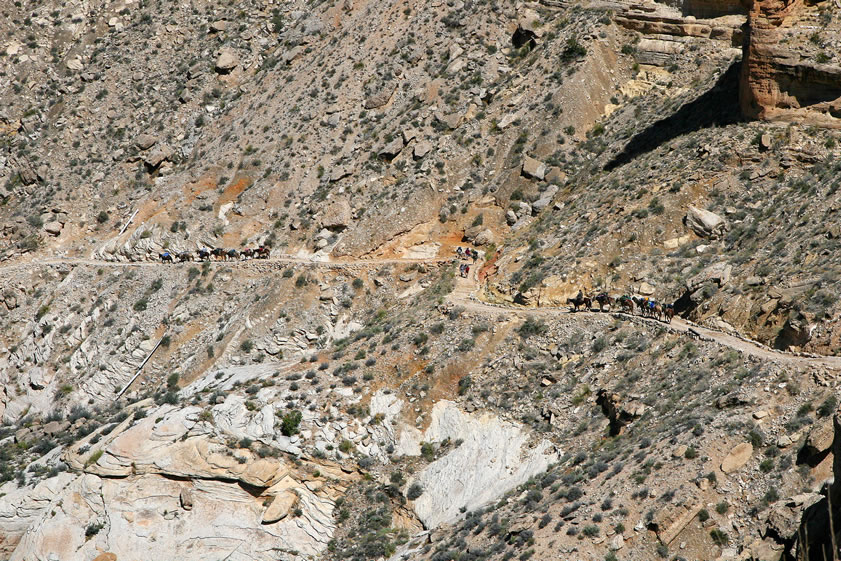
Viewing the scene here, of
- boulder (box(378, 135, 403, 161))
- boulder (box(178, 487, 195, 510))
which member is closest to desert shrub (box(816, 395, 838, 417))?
boulder (box(178, 487, 195, 510))

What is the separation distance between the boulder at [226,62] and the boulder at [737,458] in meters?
51.4

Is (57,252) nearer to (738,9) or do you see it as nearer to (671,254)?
(671,254)

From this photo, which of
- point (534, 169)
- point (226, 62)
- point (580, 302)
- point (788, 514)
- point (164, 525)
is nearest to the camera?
point (788, 514)

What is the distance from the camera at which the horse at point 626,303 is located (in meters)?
39.4

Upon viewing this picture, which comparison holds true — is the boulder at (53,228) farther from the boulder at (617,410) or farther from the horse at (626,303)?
the boulder at (617,410)

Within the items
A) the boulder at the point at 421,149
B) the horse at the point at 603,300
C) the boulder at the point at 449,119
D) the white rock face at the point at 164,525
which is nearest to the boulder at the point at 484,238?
the boulder at the point at 421,149

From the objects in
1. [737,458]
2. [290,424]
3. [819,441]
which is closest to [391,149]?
[290,424]

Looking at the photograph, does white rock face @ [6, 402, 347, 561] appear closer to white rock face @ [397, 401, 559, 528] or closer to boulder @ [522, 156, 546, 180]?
white rock face @ [397, 401, 559, 528]

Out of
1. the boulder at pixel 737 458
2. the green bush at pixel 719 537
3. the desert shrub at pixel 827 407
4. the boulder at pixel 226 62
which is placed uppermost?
the boulder at pixel 226 62

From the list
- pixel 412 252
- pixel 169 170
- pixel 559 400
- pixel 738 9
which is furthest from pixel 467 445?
pixel 169 170

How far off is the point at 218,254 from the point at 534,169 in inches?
760

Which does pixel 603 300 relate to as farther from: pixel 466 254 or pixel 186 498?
pixel 186 498

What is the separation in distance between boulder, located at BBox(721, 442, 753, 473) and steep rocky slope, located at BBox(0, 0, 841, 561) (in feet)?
0.31

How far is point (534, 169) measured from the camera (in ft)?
172
